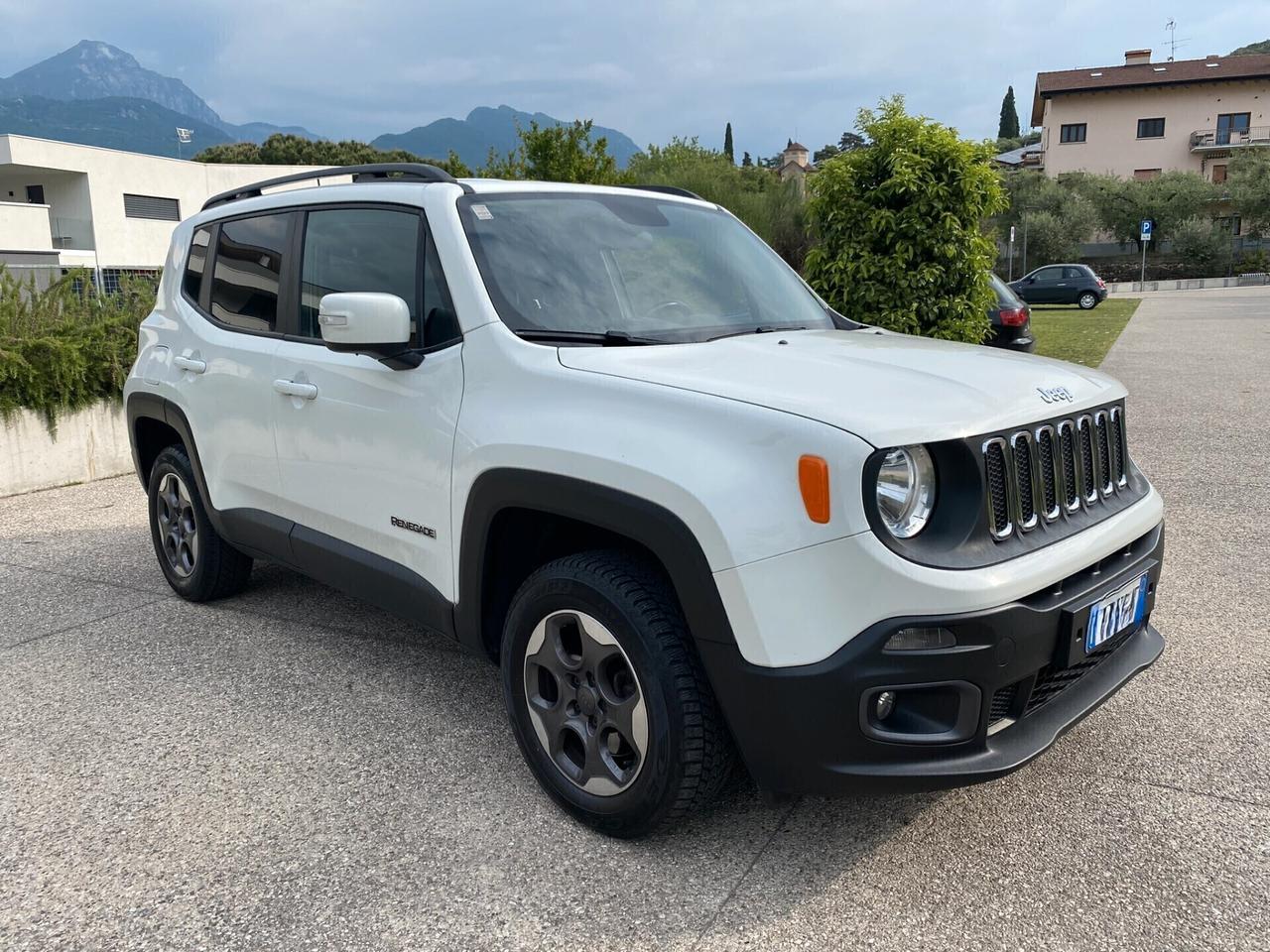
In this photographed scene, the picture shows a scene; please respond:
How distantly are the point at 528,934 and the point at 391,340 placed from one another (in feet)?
5.46

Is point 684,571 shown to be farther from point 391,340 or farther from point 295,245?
point 295,245

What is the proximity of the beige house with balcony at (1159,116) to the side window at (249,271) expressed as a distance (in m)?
68.3

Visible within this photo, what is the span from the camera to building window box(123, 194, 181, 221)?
146 ft

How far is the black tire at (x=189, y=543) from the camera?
4605mm

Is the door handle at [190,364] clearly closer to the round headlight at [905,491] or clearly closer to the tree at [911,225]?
the round headlight at [905,491]

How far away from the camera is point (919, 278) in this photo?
805 centimetres

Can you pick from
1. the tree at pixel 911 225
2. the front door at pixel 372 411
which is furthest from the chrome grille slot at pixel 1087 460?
the tree at pixel 911 225

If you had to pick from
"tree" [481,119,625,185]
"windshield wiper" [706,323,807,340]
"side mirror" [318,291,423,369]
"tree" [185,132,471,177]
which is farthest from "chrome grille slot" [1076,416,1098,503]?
"tree" [185,132,471,177]

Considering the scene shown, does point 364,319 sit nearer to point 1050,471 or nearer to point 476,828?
point 476,828

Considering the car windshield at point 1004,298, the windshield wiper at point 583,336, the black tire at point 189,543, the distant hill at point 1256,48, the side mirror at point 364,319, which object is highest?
the distant hill at point 1256,48

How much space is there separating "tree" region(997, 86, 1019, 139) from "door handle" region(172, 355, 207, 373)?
11538 cm

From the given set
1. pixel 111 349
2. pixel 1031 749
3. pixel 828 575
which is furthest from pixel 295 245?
pixel 111 349

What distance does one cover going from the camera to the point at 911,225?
7.97 metres

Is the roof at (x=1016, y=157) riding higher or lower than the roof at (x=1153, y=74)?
lower
